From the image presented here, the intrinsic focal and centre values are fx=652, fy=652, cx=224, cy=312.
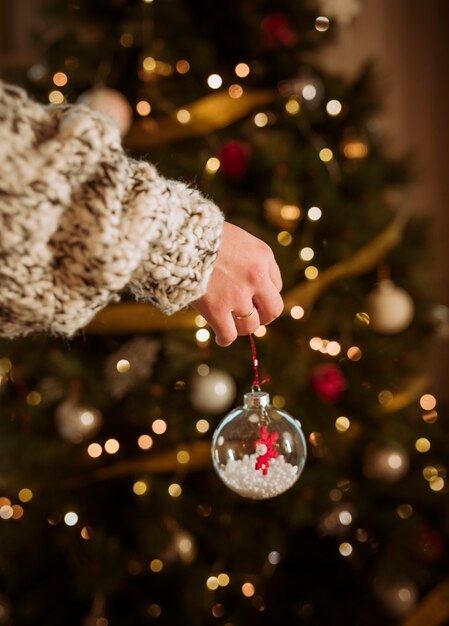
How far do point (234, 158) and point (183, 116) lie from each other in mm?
148

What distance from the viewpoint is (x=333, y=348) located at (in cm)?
151

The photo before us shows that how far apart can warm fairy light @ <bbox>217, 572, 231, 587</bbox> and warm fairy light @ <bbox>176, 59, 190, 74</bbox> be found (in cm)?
115

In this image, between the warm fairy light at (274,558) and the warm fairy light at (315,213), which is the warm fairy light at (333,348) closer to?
the warm fairy light at (315,213)

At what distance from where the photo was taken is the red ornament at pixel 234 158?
4.63ft

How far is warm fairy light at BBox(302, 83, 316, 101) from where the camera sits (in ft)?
4.91

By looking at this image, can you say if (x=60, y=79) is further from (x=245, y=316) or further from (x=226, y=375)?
(x=245, y=316)

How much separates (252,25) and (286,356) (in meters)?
0.75

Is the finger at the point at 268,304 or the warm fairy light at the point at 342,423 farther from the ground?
the finger at the point at 268,304

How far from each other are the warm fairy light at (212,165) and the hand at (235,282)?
800mm

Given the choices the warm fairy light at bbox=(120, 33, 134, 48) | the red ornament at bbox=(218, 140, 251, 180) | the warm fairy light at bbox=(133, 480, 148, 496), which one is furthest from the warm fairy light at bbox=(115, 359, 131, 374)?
the warm fairy light at bbox=(120, 33, 134, 48)

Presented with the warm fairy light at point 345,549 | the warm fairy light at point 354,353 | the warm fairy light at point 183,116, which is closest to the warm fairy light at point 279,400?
the warm fairy light at point 354,353

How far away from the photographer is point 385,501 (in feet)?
5.23

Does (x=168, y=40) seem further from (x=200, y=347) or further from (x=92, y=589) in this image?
(x=92, y=589)

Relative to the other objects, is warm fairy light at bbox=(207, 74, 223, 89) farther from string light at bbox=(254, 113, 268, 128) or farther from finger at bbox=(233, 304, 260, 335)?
finger at bbox=(233, 304, 260, 335)
